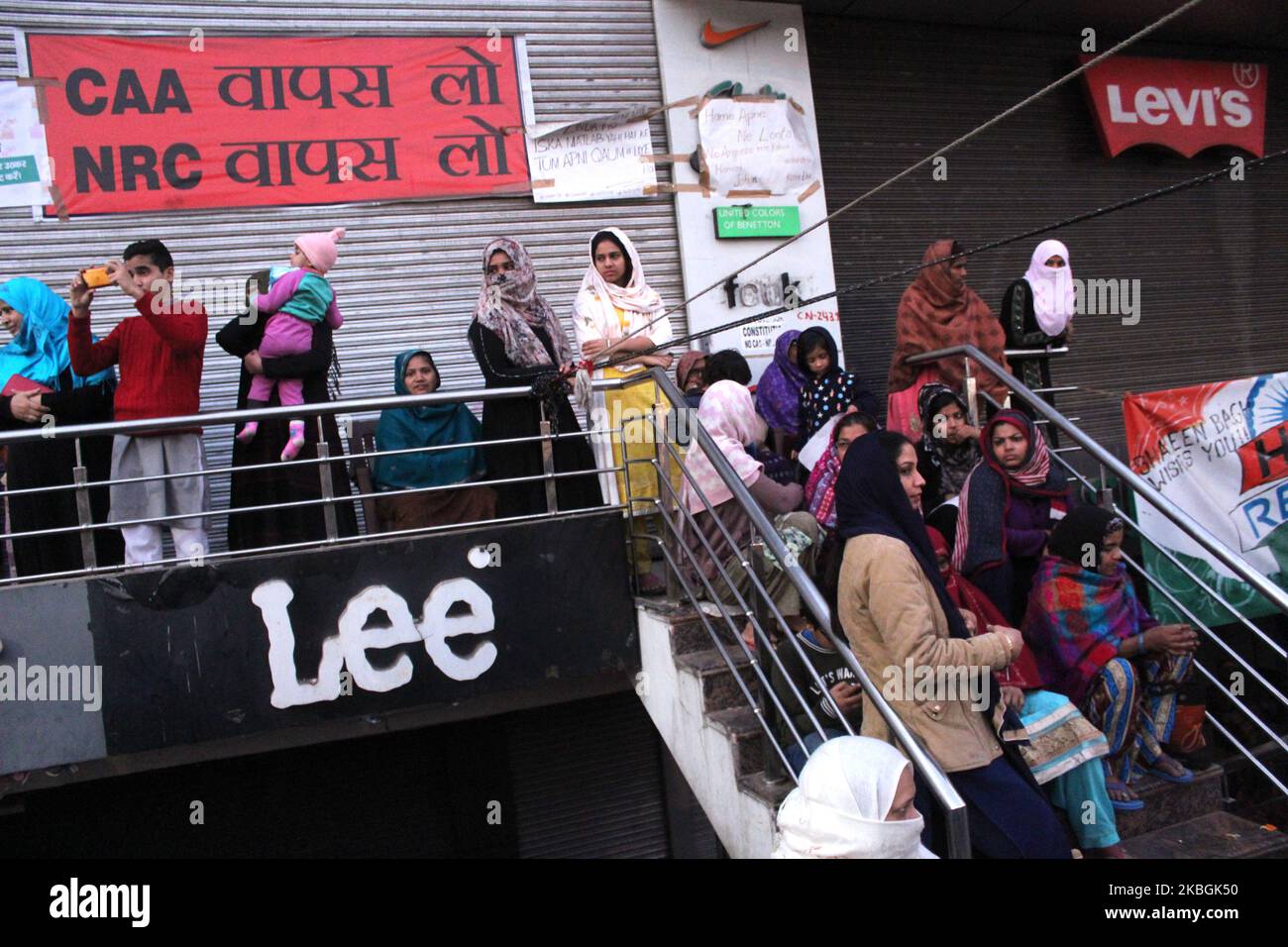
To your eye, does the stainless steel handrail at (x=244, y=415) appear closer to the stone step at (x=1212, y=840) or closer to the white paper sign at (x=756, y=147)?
the stone step at (x=1212, y=840)

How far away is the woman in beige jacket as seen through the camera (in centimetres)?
322

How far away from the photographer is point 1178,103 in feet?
29.4

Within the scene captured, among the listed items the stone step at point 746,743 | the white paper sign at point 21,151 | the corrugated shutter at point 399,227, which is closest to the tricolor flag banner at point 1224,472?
the corrugated shutter at point 399,227

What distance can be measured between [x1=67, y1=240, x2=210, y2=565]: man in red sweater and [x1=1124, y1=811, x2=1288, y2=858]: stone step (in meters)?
4.14

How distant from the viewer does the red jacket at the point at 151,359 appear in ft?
15.1

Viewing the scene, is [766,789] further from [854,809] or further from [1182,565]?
[1182,565]

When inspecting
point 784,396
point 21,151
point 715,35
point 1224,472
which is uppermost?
point 715,35

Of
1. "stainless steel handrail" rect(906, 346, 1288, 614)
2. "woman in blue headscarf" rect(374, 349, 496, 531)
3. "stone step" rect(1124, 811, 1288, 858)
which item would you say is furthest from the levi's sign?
"stone step" rect(1124, 811, 1288, 858)

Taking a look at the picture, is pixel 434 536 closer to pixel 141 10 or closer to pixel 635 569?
pixel 635 569

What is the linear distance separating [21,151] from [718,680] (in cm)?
517

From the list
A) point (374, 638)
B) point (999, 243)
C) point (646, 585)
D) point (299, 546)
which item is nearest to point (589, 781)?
point (646, 585)

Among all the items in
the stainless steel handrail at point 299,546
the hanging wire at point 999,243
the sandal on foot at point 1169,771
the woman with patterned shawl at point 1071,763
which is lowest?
the sandal on foot at point 1169,771

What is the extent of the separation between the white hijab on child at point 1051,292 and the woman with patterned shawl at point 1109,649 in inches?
98.2

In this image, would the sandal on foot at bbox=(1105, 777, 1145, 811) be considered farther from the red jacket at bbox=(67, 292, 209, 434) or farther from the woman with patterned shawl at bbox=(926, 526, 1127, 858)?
the red jacket at bbox=(67, 292, 209, 434)
